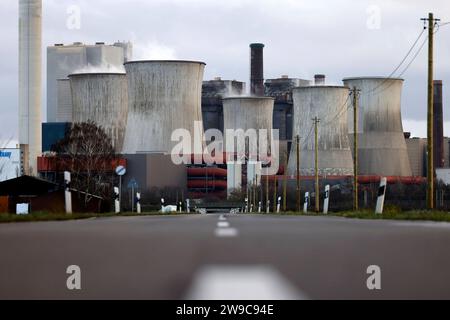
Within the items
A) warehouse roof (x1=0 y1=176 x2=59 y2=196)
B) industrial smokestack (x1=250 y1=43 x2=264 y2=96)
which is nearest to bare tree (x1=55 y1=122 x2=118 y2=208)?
warehouse roof (x1=0 y1=176 x2=59 y2=196)

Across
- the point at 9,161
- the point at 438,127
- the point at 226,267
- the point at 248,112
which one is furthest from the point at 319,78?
the point at 226,267

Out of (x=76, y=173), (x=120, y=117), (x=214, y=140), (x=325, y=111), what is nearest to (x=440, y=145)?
(x=214, y=140)

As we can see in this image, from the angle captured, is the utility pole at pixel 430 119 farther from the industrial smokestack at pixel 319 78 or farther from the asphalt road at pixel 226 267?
the industrial smokestack at pixel 319 78

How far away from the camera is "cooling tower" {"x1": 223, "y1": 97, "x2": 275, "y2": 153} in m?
89.9

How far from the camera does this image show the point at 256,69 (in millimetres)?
106375

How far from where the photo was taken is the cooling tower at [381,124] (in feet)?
264

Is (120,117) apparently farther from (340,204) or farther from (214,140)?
(214,140)

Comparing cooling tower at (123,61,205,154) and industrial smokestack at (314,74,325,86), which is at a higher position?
industrial smokestack at (314,74,325,86)

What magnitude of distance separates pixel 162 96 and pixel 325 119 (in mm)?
15126

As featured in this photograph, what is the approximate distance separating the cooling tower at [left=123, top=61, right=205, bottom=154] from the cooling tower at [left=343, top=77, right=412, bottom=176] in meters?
17.6

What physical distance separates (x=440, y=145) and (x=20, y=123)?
51.1 m

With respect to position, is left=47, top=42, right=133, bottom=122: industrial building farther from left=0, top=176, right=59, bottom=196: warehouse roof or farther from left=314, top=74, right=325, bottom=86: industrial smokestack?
left=0, top=176, right=59, bottom=196: warehouse roof
